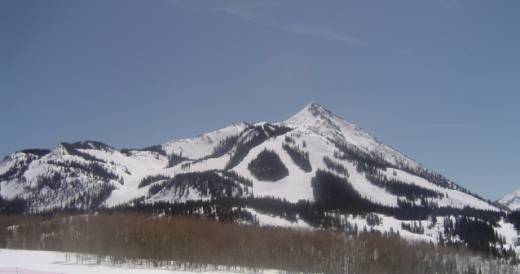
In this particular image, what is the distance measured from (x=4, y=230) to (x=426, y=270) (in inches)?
4850

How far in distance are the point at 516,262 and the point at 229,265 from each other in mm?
117100

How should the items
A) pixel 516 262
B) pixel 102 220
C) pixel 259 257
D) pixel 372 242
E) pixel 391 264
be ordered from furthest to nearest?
pixel 516 262 < pixel 372 242 < pixel 102 220 < pixel 391 264 < pixel 259 257

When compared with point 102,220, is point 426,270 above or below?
below

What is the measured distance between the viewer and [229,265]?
127 meters

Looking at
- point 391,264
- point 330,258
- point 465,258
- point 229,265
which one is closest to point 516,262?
point 465,258

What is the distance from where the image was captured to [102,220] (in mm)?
161125

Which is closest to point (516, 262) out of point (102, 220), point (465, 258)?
point (465, 258)

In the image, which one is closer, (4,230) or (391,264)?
(391,264)

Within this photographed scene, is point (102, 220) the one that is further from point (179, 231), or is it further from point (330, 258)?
point (330, 258)

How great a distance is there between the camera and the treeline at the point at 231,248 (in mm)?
128625

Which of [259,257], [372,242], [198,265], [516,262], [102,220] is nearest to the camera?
[198,265]

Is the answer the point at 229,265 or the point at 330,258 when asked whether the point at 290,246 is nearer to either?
the point at 330,258

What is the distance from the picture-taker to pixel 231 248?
467 ft

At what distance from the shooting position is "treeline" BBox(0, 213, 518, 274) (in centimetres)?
12862
